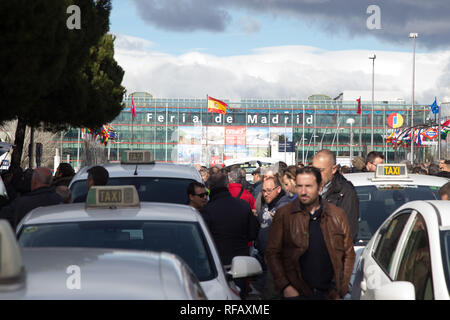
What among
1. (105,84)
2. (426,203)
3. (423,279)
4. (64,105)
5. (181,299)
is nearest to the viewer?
(181,299)

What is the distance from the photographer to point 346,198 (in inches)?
318

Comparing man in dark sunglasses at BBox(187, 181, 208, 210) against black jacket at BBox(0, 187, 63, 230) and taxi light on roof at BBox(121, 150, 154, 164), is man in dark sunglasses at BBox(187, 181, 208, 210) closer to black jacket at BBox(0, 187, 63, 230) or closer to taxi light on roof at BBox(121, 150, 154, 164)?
black jacket at BBox(0, 187, 63, 230)

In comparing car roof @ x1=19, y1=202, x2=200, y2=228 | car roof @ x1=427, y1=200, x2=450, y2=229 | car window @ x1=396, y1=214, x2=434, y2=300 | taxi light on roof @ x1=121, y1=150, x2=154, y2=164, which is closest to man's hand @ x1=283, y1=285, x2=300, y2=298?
car roof @ x1=19, y1=202, x2=200, y2=228

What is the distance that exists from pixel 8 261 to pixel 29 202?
655 centimetres

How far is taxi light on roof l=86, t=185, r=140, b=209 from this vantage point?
19.5ft

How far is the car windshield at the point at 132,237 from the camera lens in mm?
5531

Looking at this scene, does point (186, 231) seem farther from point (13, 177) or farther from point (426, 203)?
point (13, 177)

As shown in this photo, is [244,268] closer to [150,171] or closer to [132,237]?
[132,237]

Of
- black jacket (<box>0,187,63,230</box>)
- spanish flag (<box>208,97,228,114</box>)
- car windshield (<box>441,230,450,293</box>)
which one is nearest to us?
car windshield (<box>441,230,450,293</box>)

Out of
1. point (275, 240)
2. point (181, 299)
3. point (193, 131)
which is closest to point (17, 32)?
point (275, 240)

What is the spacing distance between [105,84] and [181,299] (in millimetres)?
35102

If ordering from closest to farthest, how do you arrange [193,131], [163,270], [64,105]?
1. [163,270]
2. [64,105]
3. [193,131]

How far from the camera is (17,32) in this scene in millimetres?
19203

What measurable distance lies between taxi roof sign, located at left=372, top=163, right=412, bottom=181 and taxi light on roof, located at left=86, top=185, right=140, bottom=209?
13.3 feet
